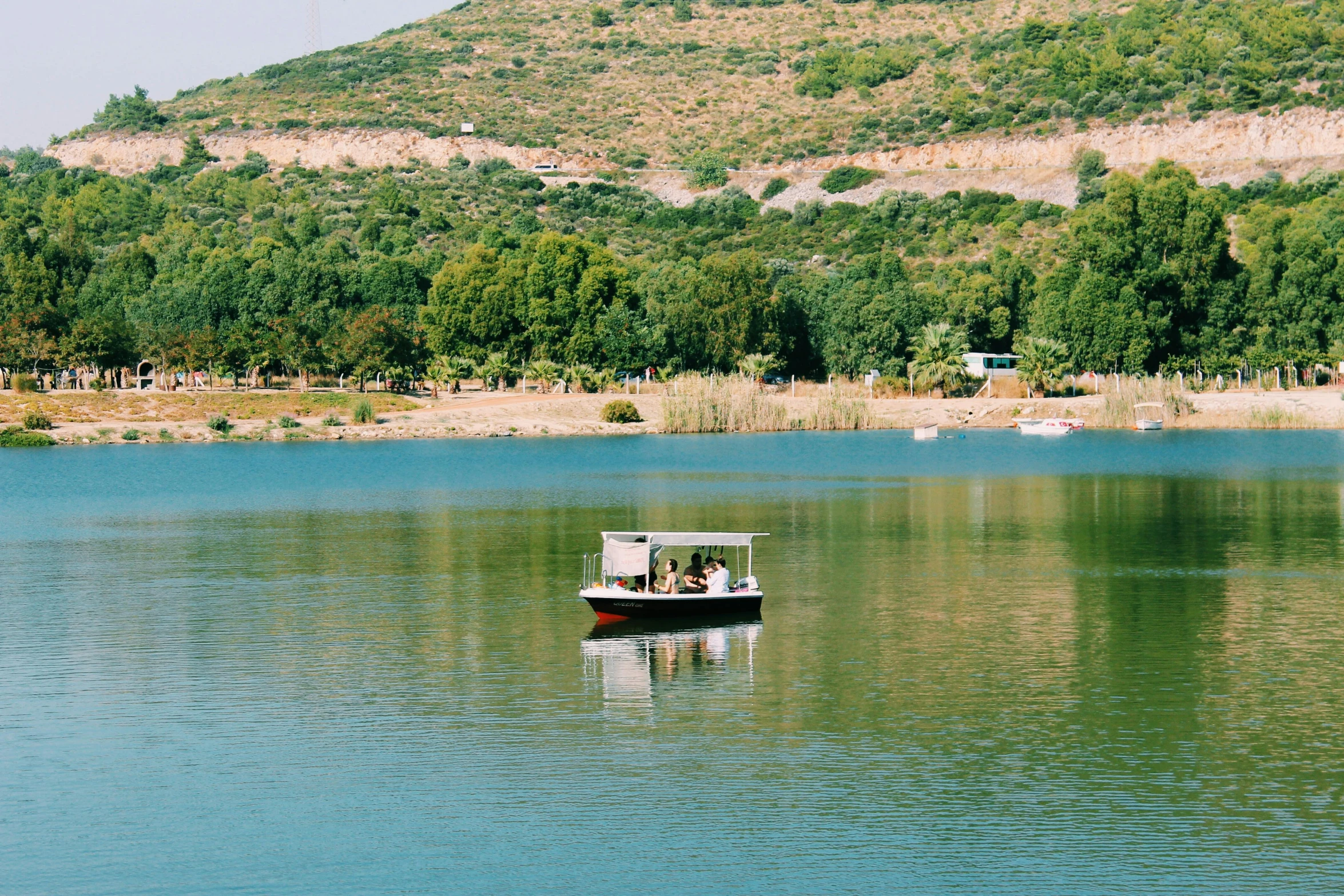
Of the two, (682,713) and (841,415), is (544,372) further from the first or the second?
(682,713)

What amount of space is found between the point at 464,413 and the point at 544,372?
14.4 m

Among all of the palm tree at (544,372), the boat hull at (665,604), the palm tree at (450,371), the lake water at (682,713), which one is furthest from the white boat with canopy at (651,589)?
the palm tree at (450,371)

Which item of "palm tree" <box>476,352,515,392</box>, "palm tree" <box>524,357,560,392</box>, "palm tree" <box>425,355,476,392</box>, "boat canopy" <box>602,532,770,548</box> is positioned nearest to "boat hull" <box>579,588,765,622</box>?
"boat canopy" <box>602,532,770,548</box>

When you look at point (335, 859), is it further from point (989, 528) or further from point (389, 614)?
point (989, 528)

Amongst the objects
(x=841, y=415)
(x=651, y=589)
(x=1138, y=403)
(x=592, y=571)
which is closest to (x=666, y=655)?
(x=651, y=589)

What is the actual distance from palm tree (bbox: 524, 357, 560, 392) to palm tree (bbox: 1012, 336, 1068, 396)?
4634 centimetres

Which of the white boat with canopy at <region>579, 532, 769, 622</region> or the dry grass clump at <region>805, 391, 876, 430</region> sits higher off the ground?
the dry grass clump at <region>805, 391, 876, 430</region>

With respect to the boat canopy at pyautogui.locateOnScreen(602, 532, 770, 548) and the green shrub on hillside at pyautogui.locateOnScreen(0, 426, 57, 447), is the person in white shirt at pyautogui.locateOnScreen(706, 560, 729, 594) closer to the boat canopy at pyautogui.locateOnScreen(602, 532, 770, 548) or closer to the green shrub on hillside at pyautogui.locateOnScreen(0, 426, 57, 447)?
the boat canopy at pyautogui.locateOnScreen(602, 532, 770, 548)

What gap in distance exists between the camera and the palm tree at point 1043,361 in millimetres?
140000

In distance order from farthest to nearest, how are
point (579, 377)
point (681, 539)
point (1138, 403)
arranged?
point (579, 377) < point (1138, 403) < point (681, 539)

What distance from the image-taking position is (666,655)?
35406 millimetres

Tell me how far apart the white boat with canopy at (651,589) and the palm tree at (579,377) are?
10825 cm

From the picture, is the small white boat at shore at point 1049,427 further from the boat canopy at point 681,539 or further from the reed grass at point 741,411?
the boat canopy at point 681,539

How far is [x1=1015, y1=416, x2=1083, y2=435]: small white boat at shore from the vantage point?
125 meters
